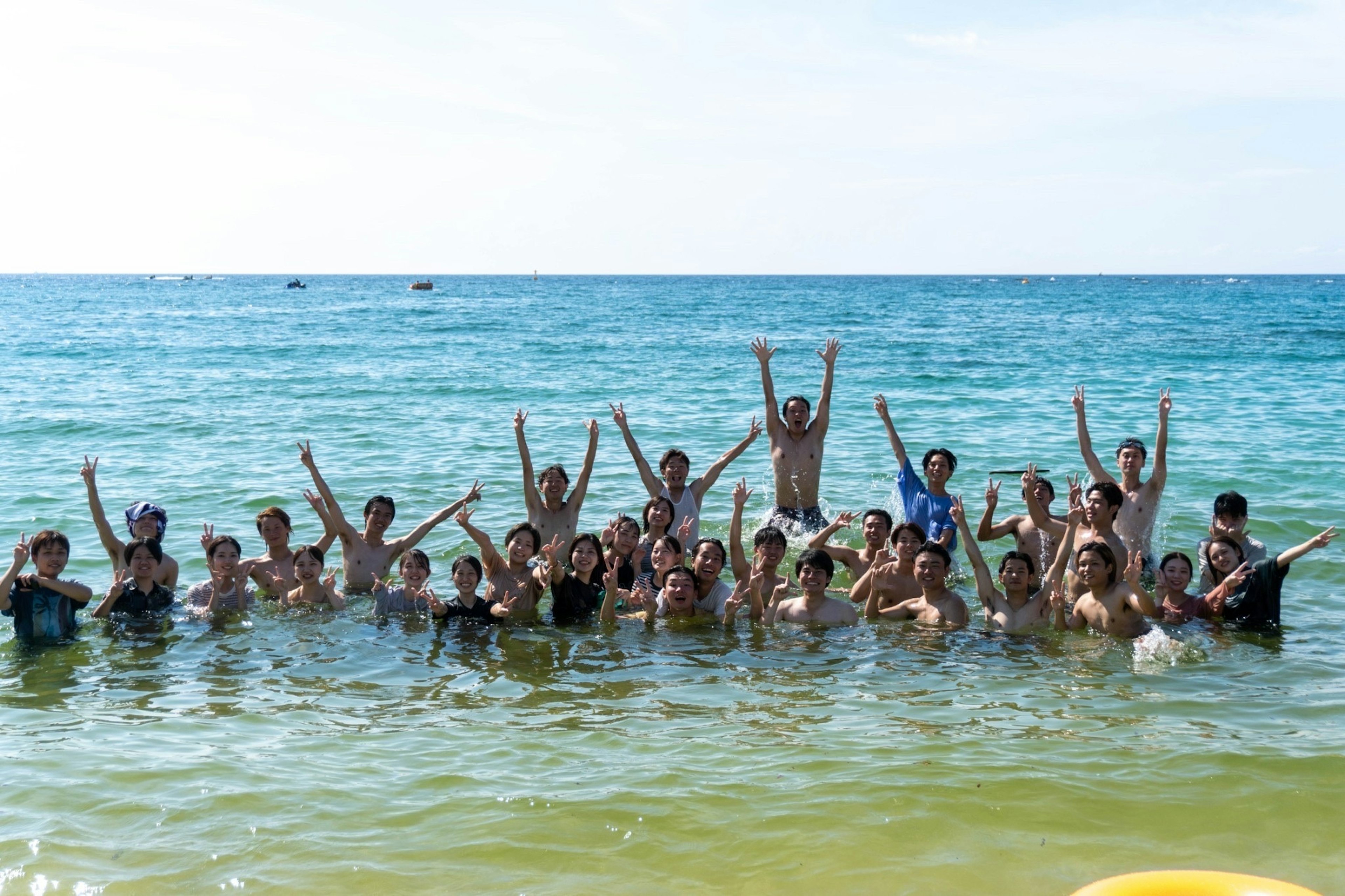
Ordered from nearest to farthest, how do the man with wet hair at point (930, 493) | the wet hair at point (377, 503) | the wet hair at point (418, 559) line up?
the wet hair at point (418, 559) → the wet hair at point (377, 503) → the man with wet hair at point (930, 493)

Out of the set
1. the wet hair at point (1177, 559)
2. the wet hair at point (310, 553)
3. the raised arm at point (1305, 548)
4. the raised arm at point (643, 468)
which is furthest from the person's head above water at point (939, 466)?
the wet hair at point (310, 553)

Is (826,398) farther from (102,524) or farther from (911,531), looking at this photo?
(102,524)

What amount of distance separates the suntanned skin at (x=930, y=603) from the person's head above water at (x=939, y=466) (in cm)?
124

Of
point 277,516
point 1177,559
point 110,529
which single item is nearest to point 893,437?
point 1177,559

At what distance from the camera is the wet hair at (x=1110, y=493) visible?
Answer: 8.95m

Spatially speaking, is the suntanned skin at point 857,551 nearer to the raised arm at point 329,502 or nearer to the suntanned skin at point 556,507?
Answer: the suntanned skin at point 556,507

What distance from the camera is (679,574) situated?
8766mm

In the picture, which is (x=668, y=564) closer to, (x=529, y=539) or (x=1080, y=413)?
(x=529, y=539)

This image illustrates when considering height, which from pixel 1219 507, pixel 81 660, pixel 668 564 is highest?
pixel 1219 507

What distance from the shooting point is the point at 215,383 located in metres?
26.7

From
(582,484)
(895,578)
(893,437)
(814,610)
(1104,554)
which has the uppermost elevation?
(893,437)

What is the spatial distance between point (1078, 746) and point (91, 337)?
4239 centimetres

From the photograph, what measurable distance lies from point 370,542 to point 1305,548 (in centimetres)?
749

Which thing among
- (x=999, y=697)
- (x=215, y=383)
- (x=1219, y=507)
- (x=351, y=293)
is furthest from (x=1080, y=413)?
(x=351, y=293)
